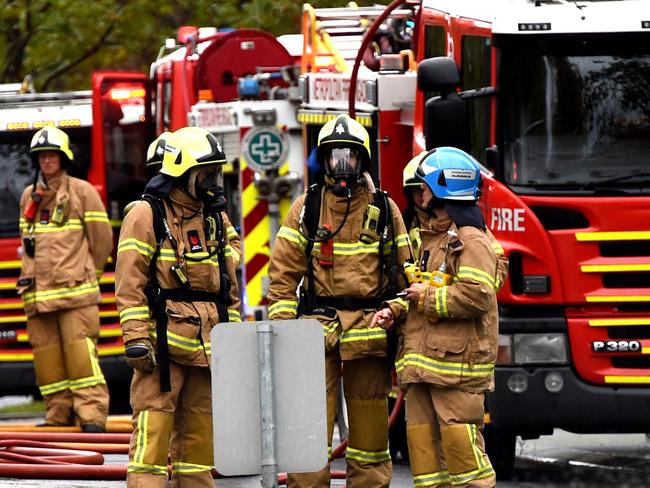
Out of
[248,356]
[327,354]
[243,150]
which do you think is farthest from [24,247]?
[248,356]

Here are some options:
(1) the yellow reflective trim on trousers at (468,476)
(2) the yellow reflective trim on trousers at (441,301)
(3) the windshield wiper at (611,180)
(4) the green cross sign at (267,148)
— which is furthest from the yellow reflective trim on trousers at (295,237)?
(4) the green cross sign at (267,148)

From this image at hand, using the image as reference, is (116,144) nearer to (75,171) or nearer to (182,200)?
(75,171)

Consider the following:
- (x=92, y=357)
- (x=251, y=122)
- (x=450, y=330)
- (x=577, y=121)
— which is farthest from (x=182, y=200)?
(x=251, y=122)

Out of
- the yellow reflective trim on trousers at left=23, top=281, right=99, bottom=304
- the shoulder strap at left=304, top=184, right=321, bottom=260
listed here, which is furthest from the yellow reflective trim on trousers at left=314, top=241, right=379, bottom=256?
the yellow reflective trim on trousers at left=23, top=281, right=99, bottom=304

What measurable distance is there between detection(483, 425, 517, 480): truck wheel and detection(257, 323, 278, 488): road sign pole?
359cm

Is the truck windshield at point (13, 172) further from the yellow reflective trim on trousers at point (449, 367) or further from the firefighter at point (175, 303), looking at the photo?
Result: the yellow reflective trim on trousers at point (449, 367)

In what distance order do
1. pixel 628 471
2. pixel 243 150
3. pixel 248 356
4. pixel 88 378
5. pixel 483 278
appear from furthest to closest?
pixel 243 150, pixel 88 378, pixel 628 471, pixel 483 278, pixel 248 356

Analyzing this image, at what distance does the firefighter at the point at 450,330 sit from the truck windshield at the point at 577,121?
4.59 feet

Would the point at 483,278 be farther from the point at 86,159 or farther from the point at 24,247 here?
the point at 86,159

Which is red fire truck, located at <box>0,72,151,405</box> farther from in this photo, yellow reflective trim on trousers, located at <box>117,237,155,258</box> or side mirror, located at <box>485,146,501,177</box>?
yellow reflective trim on trousers, located at <box>117,237,155,258</box>

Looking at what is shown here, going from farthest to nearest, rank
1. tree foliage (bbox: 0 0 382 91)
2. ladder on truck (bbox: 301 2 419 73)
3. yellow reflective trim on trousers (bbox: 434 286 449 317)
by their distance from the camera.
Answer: tree foliage (bbox: 0 0 382 91) → ladder on truck (bbox: 301 2 419 73) → yellow reflective trim on trousers (bbox: 434 286 449 317)

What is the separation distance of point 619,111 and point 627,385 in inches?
56.5

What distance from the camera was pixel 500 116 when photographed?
903 centimetres

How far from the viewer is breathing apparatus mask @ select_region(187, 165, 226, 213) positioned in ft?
25.2
